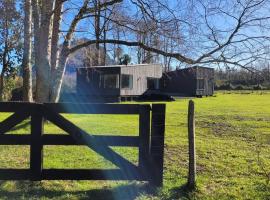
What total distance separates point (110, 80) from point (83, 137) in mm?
35192

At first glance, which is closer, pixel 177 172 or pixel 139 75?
pixel 177 172

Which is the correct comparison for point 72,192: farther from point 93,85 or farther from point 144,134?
point 93,85

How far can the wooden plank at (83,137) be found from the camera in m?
6.58

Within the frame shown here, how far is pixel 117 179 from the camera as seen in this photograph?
22.1 feet

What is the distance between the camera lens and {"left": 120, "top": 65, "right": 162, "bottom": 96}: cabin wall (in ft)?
138

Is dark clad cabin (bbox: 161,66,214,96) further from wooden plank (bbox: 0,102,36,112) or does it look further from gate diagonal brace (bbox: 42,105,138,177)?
wooden plank (bbox: 0,102,36,112)

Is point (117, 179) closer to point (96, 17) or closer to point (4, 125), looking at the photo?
point (4, 125)

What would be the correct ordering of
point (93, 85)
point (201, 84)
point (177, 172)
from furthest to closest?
point (201, 84) < point (93, 85) < point (177, 172)

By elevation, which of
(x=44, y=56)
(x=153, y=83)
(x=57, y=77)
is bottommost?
(x=57, y=77)

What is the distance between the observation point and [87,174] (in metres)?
6.70

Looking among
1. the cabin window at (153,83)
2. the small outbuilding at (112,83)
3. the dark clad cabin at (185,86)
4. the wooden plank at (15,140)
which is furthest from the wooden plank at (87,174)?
the dark clad cabin at (185,86)

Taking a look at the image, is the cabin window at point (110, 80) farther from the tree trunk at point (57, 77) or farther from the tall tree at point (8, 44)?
the tree trunk at point (57, 77)

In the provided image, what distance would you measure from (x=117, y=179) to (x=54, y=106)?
1.50 meters

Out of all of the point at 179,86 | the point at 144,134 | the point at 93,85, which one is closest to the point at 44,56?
the point at 144,134
